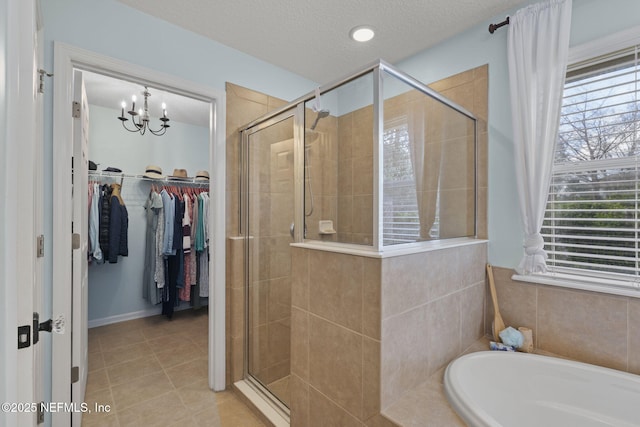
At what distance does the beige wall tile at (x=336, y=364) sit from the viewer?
4.09 feet

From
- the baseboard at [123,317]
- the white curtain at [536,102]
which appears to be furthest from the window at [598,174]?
the baseboard at [123,317]

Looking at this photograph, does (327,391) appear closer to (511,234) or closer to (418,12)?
(511,234)

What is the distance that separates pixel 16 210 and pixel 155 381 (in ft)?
6.84

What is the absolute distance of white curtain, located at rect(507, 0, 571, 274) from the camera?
1.56 meters

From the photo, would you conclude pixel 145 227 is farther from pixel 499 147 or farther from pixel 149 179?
pixel 499 147

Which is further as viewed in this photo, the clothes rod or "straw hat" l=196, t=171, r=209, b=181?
"straw hat" l=196, t=171, r=209, b=181

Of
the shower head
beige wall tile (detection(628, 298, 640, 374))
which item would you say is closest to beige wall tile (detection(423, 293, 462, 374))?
beige wall tile (detection(628, 298, 640, 374))

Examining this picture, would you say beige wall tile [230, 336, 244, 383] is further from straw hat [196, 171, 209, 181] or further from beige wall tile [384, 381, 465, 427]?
straw hat [196, 171, 209, 181]

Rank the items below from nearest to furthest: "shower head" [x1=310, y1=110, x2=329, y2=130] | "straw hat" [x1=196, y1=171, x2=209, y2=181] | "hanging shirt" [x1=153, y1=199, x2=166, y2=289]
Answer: "shower head" [x1=310, y1=110, x2=329, y2=130] < "hanging shirt" [x1=153, y1=199, x2=166, y2=289] < "straw hat" [x1=196, y1=171, x2=209, y2=181]

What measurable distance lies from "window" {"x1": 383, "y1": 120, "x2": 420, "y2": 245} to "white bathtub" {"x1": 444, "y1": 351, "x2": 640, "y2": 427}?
694 millimetres

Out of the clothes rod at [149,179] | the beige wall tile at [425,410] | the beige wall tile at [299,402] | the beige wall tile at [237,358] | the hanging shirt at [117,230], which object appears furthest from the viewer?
the clothes rod at [149,179]

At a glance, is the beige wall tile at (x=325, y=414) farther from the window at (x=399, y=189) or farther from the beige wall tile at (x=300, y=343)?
the window at (x=399, y=189)

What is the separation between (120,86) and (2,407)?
3001 mm

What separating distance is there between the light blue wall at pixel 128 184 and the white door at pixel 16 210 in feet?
10.1
